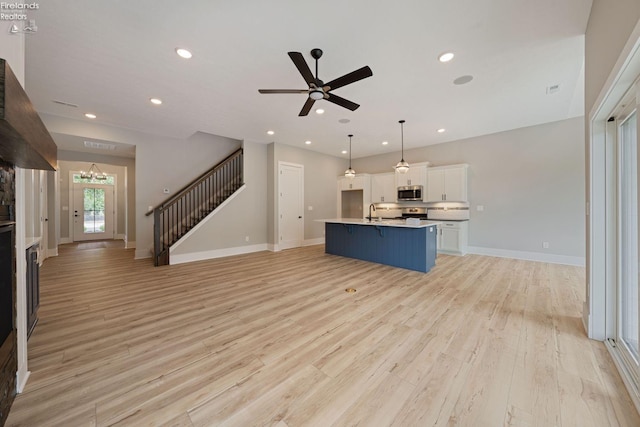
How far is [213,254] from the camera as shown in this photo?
5938mm

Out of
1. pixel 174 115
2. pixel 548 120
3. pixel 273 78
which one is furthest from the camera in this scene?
pixel 548 120

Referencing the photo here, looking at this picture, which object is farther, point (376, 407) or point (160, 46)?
point (160, 46)

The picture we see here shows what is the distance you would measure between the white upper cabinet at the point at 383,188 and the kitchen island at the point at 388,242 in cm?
245

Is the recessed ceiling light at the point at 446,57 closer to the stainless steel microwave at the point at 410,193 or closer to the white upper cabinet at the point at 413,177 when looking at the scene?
the white upper cabinet at the point at 413,177

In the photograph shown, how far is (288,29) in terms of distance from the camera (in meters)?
2.46

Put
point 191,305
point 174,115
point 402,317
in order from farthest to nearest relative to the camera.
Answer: point 174,115 → point 191,305 → point 402,317

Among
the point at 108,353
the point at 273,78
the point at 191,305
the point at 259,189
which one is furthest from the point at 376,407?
the point at 259,189

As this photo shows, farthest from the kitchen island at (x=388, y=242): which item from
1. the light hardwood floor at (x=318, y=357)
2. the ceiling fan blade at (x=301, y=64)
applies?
the ceiling fan blade at (x=301, y=64)

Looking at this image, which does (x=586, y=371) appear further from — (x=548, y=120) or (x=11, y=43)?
(x=548, y=120)

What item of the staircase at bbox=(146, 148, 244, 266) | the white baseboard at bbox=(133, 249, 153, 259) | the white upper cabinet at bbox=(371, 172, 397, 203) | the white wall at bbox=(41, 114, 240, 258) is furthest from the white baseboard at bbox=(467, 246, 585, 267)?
the white baseboard at bbox=(133, 249, 153, 259)

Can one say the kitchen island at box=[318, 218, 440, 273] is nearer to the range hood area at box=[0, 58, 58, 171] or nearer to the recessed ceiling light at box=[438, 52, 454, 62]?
the recessed ceiling light at box=[438, 52, 454, 62]

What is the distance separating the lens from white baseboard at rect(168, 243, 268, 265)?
5379mm

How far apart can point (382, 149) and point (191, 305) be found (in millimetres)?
6664

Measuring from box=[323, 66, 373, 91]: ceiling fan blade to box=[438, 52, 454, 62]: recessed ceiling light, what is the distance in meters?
1.14
